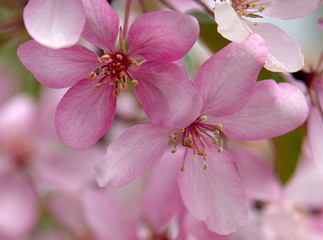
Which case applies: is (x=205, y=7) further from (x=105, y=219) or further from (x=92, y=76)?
(x=105, y=219)

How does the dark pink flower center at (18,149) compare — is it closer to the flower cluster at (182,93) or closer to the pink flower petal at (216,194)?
the flower cluster at (182,93)

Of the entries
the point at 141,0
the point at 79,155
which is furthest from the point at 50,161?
the point at 141,0

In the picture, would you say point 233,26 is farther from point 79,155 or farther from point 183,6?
point 79,155

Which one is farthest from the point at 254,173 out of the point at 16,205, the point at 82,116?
the point at 16,205

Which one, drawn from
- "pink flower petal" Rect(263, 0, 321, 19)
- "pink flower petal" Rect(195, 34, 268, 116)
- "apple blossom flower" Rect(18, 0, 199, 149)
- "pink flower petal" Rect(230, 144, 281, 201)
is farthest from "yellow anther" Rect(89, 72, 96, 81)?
"pink flower petal" Rect(230, 144, 281, 201)

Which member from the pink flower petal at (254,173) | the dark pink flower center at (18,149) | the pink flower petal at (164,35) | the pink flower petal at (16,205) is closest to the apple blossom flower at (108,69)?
the pink flower petal at (164,35)
